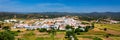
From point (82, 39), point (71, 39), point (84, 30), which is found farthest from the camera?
point (84, 30)

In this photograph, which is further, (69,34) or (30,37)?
(69,34)

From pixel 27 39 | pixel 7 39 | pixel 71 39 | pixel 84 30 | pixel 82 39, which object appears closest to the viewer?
pixel 27 39

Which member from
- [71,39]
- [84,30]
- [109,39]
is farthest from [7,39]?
[84,30]

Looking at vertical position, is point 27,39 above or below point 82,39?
above

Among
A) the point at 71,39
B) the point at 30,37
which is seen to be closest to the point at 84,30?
the point at 71,39

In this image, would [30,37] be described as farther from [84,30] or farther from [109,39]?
[84,30]

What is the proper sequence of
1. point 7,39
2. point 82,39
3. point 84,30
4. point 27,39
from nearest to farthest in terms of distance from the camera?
point 27,39
point 7,39
point 82,39
point 84,30

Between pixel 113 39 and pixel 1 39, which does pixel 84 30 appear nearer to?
pixel 113 39

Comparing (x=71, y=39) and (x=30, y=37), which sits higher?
(x=30, y=37)

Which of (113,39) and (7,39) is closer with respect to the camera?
(7,39)
